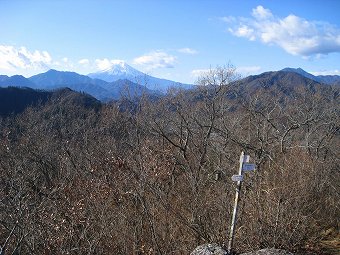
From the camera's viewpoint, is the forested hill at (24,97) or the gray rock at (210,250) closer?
the gray rock at (210,250)

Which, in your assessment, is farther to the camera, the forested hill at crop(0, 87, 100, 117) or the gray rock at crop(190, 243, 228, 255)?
the forested hill at crop(0, 87, 100, 117)

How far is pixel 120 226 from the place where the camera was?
925cm

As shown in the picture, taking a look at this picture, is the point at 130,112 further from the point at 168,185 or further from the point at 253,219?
the point at 253,219

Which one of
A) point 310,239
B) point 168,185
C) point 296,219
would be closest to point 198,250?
point 296,219

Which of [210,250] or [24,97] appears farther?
[24,97]

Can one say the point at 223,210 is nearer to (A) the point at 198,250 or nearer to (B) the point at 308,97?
(A) the point at 198,250

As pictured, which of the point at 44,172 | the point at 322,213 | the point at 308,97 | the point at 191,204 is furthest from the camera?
the point at 308,97

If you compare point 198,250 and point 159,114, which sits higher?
point 159,114

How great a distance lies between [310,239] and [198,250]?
2.95 metres

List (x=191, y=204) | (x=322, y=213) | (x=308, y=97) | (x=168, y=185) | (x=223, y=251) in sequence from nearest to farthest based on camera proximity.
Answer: (x=223, y=251), (x=191, y=204), (x=322, y=213), (x=168, y=185), (x=308, y=97)

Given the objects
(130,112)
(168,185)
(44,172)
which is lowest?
(44,172)

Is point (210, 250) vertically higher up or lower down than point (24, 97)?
lower down

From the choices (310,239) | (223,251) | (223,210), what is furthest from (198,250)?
(310,239)

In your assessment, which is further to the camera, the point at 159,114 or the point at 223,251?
the point at 159,114
